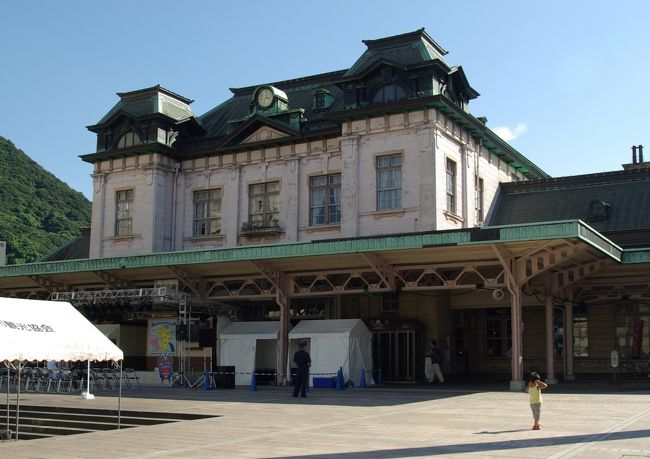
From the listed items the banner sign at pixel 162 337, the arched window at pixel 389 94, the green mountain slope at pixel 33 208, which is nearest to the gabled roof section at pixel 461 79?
the arched window at pixel 389 94

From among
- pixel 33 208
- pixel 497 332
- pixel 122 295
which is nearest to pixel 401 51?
pixel 497 332

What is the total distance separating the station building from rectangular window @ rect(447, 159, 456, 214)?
0.14 metres

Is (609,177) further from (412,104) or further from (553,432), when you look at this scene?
(553,432)

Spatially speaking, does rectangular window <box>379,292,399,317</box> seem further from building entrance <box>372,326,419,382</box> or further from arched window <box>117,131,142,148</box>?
arched window <box>117,131,142,148</box>

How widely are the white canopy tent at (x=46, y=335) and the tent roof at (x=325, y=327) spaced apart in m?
12.0

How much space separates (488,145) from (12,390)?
21.7 meters

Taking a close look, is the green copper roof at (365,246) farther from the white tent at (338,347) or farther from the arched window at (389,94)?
the arched window at (389,94)

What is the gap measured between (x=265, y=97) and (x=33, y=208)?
5142 centimetres

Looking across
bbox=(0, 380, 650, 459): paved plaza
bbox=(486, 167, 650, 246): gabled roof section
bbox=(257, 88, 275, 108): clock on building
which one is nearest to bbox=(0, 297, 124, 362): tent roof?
bbox=(0, 380, 650, 459): paved plaza

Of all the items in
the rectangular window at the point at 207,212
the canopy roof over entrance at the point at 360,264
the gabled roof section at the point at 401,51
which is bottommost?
the canopy roof over entrance at the point at 360,264

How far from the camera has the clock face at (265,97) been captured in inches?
1352

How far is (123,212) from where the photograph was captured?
36750 millimetres

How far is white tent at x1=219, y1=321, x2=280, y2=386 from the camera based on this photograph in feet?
96.6

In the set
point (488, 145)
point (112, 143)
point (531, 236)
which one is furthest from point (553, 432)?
point (112, 143)
